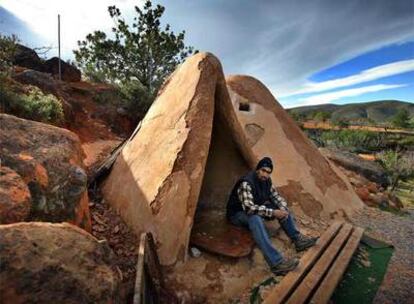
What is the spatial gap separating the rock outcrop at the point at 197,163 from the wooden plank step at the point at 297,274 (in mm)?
1145

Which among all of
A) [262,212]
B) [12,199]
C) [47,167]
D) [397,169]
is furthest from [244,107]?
[397,169]

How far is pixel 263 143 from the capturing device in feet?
23.8

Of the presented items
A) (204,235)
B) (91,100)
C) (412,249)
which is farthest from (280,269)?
(91,100)

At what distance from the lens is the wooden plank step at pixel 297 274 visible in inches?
146

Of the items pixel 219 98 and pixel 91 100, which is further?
pixel 91 100

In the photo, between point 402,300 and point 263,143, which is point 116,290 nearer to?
point 402,300

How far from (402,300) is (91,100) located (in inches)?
484

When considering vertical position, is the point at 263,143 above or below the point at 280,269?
above

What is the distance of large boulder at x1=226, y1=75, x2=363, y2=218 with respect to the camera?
6691 mm

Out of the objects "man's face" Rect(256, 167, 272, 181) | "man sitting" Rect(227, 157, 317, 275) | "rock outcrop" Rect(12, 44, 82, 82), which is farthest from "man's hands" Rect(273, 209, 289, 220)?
"rock outcrop" Rect(12, 44, 82, 82)

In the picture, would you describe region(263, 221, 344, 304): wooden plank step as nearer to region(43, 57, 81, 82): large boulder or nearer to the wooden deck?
the wooden deck

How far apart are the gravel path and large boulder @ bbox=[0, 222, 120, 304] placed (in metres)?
3.43

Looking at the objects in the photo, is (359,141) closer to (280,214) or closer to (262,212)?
(280,214)

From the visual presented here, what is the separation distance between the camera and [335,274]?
4.27 metres
